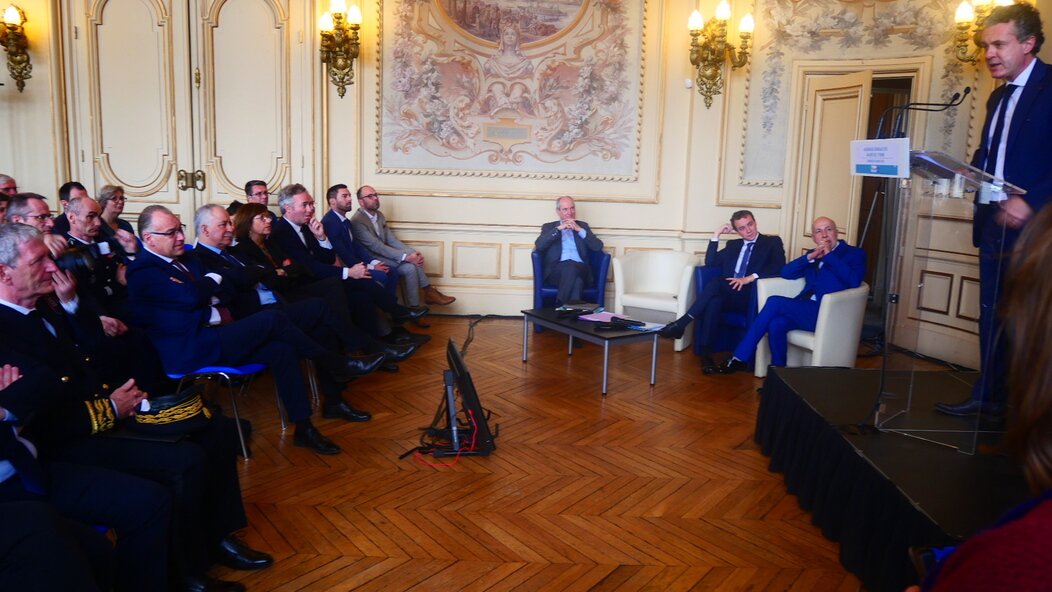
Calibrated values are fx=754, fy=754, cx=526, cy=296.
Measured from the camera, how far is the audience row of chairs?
4.56m

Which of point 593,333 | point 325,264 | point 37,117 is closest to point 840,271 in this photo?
point 593,333

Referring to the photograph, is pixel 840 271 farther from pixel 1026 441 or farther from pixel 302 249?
pixel 1026 441

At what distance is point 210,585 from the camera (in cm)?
227

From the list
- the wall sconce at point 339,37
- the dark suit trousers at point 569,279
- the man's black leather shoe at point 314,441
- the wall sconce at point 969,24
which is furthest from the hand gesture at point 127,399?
the wall sconce at point 969,24

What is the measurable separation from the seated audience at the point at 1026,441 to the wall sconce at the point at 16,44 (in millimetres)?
7200

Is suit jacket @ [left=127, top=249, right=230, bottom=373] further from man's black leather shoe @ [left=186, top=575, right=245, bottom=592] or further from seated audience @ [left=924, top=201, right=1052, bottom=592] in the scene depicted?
seated audience @ [left=924, top=201, right=1052, bottom=592]

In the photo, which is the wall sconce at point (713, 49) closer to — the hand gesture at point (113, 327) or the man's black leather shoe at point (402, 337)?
the man's black leather shoe at point (402, 337)

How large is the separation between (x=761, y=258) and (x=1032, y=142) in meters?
2.76

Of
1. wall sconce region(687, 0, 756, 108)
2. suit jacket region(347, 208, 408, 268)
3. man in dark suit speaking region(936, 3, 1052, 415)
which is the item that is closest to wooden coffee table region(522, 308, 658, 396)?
suit jacket region(347, 208, 408, 268)

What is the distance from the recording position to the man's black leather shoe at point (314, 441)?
3.48 m

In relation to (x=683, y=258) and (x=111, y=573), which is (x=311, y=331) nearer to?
(x=111, y=573)

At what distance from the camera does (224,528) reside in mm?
2479

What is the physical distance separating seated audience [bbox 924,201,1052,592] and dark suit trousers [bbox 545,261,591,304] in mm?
4850

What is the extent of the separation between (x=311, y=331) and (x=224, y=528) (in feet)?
6.40
